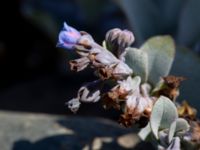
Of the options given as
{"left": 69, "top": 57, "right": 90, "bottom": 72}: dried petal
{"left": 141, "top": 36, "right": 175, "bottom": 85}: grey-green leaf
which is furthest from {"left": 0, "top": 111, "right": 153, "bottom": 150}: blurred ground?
{"left": 69, "top": 57, "right": 90, "bottom": 72}: dried petal

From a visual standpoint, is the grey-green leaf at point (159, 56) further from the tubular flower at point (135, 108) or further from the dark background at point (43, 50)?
the dark background at point (43, 50)

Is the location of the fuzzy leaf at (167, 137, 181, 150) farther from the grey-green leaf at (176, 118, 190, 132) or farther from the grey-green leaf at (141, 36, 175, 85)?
the grey-green leaf at (141, 36, 175, 85)

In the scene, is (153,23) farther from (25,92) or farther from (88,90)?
(25,92)

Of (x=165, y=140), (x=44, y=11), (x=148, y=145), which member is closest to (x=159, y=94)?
(x=165, y=140)

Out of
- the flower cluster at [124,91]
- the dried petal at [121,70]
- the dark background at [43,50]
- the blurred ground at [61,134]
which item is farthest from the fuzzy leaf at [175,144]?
the dark background at [43,50]

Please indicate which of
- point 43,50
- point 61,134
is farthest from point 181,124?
point 43,50

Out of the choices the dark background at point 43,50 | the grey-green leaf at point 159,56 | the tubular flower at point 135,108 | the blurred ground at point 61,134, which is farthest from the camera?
the dark background at point 43,50
